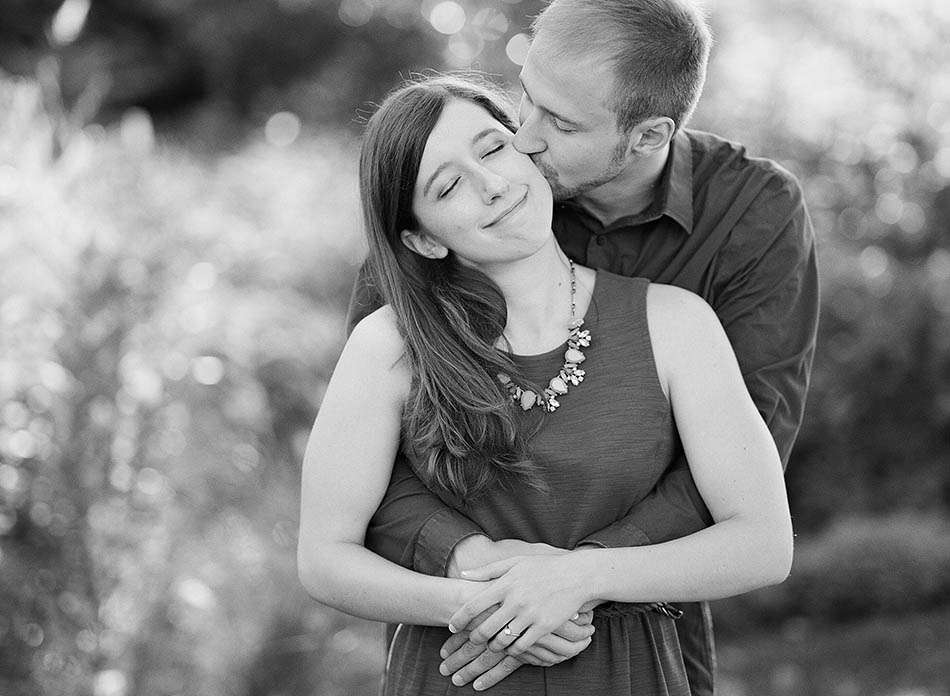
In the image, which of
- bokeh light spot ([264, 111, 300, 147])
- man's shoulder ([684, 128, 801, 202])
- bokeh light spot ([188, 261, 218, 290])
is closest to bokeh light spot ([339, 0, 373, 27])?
bokeh light spot ([264, 111, 300, 147])

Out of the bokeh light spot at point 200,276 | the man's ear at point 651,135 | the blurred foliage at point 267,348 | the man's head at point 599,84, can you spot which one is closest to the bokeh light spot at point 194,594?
the blurred foliage at point 267,348

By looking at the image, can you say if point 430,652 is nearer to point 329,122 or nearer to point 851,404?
point 851,404

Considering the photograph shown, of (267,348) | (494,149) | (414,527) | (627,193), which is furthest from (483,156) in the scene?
(267,348)

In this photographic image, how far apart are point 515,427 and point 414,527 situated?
261mm

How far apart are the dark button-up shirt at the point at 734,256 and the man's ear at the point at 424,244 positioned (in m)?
0.18

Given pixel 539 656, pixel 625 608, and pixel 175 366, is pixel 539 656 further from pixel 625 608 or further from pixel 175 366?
pixel 175 366

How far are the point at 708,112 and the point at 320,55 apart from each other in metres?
6.16

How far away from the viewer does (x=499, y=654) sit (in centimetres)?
228

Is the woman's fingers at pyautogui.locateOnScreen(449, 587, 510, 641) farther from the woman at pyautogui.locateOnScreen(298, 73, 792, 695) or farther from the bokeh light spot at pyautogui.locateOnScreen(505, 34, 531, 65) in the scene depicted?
the bokeh light spot at pyautogui.locateOnScreen(505, 34, 531, 65)

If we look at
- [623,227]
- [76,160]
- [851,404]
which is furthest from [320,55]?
[623,227]

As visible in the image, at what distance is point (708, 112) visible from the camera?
830 cm

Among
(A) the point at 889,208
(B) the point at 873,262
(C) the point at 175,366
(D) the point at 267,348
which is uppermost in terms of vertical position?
(C) the point at 175,366

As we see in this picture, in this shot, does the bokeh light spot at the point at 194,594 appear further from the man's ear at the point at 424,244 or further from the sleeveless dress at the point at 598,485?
the man's ear at the point at 424,244

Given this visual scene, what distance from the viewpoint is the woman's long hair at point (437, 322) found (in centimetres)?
228
